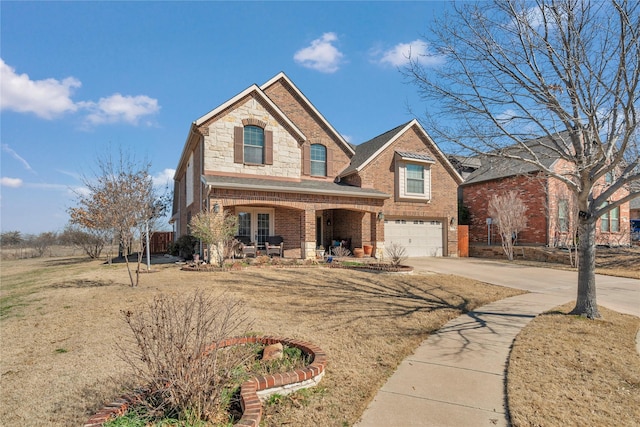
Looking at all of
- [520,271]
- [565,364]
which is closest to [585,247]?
[565,364]

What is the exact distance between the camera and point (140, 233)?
11.3 metres

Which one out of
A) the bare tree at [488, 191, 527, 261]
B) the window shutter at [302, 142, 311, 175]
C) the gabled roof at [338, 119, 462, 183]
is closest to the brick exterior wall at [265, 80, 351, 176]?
the window shutter at [302, 142, 311, 175]

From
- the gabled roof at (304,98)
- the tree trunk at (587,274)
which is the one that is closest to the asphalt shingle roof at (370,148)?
the gabled roof at (304,98)

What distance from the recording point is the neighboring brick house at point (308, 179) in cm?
1608

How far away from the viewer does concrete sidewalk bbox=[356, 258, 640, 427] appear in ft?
11.7

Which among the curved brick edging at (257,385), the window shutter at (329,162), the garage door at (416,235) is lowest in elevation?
the curved brick edging at (257,385)

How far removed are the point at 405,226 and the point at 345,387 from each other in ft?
56.6

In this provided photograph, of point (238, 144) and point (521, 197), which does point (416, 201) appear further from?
point (238, 144)

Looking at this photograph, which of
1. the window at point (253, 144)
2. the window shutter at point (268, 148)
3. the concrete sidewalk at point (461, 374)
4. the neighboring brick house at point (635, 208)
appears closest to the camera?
the concrete sidewalk at point (461, 374)

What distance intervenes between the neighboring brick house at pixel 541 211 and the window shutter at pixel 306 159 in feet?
28.0

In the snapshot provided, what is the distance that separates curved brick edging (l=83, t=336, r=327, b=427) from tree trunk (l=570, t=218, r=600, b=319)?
19.5ft

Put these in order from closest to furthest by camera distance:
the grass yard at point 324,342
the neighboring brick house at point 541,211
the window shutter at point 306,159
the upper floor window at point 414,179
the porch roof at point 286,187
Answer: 1. the grass yard at point 324,342
2. the porch roof at point 286,187
3. the window shutter at point 306,159
4. the upper floor window at point 414,179
5. the neighboring brick house at point 541,211

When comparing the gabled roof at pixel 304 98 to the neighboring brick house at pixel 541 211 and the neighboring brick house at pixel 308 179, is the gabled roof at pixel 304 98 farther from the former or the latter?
the neighboring brick house at pixel 541 211

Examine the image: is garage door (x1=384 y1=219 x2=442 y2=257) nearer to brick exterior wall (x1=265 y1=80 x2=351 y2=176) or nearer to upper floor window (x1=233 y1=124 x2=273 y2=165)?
brick exterior wall (x1=265 y1=80 x2=351 y2=176)
